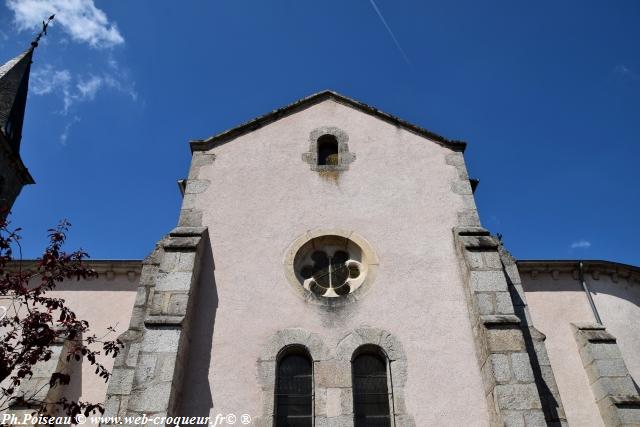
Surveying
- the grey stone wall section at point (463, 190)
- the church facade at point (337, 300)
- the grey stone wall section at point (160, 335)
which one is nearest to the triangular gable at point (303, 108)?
the church facade at point (337, 300)

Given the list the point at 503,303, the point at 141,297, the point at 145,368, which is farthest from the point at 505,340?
the point at 141,297

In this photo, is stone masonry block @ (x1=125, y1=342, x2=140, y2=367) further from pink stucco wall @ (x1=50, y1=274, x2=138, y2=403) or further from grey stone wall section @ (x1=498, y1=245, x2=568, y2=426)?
grey stone wall section @ (x1=498, y1=245, x2=568, y2=426)

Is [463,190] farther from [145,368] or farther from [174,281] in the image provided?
[145,368]

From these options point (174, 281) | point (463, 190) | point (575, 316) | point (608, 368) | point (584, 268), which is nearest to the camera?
point (174, 281)

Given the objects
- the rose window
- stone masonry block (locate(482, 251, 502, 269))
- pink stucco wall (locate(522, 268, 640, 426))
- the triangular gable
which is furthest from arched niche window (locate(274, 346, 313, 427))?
pink stucco wall (locate(522, 268, 640, 426))

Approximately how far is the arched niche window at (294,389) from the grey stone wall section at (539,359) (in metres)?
2.84

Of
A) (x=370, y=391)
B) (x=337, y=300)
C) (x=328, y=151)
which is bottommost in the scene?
(x=370, y=391)

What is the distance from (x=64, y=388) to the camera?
30.9 feet

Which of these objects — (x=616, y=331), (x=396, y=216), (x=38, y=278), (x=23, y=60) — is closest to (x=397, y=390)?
(x=396, y=216)

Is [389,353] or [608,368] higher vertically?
[608,368]

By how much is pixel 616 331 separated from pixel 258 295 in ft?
28.9

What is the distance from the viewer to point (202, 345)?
677 centimetres

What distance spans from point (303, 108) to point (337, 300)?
4.28 m

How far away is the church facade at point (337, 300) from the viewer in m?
6.30
